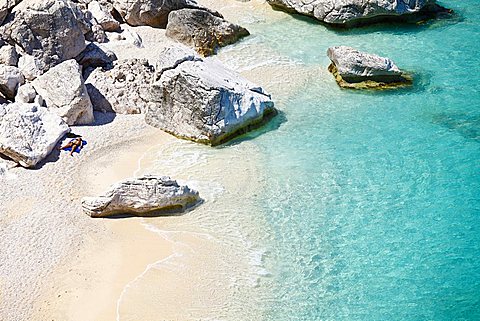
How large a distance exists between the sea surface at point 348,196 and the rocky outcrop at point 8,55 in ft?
15.3

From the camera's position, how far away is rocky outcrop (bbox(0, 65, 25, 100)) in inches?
575

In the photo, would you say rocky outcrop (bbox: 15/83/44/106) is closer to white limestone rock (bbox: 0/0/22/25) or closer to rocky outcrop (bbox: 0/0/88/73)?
rocky outcrop (bbox: 0/0/88/73)

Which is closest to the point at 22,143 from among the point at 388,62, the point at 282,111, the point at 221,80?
the point at 221,80

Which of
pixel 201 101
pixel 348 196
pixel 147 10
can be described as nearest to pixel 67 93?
pixel 201 101

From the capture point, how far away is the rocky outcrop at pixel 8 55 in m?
15.4

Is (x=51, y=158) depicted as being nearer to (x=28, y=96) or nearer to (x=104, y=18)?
(x=28, y=96)

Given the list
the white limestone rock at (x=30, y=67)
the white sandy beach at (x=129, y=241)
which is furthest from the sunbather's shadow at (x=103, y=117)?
the white limestone rock at (x=30, y=67)

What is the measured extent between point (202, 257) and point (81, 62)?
7165mm

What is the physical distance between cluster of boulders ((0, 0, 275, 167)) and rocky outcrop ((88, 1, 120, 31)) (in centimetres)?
115

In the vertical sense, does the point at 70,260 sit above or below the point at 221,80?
below

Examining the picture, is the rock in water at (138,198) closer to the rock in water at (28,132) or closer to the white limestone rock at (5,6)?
the rock in water at (28,132)

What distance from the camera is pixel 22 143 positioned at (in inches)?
514

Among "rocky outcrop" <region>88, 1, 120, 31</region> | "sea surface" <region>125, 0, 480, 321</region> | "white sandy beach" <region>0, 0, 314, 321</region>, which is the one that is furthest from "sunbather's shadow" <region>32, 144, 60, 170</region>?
"rocky outcrop" <region>88, 1, 120, 31</region>

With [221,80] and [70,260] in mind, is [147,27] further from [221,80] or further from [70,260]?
[70,260]
